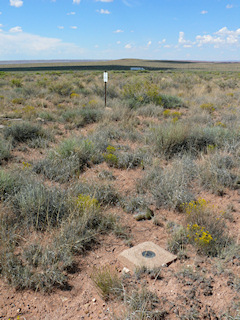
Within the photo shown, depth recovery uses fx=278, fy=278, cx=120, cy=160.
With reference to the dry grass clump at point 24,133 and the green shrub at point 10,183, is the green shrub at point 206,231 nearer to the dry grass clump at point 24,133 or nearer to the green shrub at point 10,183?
the green shrub at point 10,183

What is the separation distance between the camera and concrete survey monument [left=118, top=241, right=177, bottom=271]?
316 cm

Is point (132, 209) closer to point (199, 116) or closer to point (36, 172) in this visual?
point (36, 172)

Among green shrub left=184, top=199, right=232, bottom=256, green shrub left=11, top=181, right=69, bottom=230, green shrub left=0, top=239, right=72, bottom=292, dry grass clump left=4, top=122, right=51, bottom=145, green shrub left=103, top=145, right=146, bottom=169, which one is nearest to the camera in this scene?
green shrub left=0, top=239, right=72, bottom=292

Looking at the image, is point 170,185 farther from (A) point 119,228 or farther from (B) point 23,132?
(B) point 23,132

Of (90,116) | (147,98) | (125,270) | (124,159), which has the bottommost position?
(125,270)

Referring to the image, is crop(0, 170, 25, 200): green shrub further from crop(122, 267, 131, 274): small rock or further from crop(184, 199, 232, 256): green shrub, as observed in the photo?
crop(184, 199, 232, 256): green shrub

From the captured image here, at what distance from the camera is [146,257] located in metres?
3.28

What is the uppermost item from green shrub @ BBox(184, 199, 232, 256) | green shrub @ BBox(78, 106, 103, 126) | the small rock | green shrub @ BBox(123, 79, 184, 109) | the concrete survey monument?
green shrub @ BBox(123, 79, 184, 109)

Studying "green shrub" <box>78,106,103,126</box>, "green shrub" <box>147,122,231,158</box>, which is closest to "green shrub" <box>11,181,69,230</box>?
"green shrub" <box>147,122,231,158</box>

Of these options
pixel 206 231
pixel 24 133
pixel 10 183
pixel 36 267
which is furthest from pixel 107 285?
pixel 24 133

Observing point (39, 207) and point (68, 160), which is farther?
point (68, 160)

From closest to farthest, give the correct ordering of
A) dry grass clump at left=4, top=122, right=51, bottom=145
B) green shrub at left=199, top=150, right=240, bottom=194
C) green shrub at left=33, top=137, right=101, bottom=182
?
green shrub at left=199, top=150, right=240, bottom=194 → green shrub at left=33, top=137, right=101, bottom=182 → dry grass clump at left=4, top=122, right=51, bottom=145

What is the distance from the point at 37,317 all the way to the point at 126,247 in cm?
138

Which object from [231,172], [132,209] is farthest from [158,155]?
[132,209]
